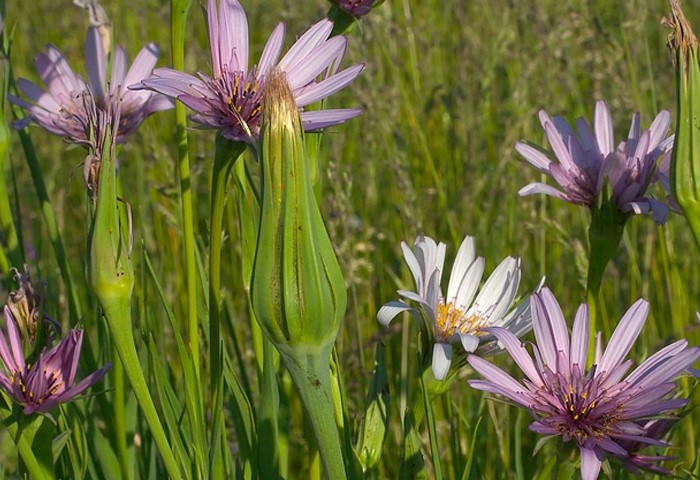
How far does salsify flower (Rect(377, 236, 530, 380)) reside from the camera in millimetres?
1049

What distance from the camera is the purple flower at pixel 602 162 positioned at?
3.81 feet

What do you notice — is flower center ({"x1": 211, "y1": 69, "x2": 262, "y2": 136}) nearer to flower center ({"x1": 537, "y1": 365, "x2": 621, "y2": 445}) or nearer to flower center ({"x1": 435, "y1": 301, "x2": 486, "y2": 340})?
Result: flower center ({"x1": 435, "y1": 301, "x2": 486, "y2": 340})

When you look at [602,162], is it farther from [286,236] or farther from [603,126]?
[286,236]

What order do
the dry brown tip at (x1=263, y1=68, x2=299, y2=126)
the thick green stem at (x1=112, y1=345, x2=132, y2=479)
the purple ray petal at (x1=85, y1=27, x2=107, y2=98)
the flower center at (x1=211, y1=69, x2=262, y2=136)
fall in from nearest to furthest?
the dry brown tip at (x1=263, y1=68, x2=299, y2=126)
the flower center at (x1=211, y1=69, x2=262, y2=136)
the thick green stem at (x1=112, y1=345, x2=132, y2=479)
the purple ray petal at (x1=85, y1=27, x2=107, y2=98)

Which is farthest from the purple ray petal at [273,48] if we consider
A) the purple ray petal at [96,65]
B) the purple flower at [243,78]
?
the purple ray petal at [96,65]

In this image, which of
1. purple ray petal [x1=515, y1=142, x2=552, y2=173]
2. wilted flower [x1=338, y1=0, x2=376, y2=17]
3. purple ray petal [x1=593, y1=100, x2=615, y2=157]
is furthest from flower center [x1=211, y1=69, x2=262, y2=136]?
purple ray petal [x1=593, y1=100, x2=615, y2=157]

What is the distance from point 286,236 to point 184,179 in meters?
0.32

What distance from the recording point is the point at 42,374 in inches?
41.2

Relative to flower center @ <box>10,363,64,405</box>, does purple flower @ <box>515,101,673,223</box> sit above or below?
above

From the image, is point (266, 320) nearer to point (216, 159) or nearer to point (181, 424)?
point (216, 159)

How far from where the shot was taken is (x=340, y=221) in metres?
1.82

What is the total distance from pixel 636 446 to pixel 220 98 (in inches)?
23.6

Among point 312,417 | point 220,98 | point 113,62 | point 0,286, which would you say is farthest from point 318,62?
point 0,286

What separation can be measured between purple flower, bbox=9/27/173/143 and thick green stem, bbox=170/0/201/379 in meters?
0.32
